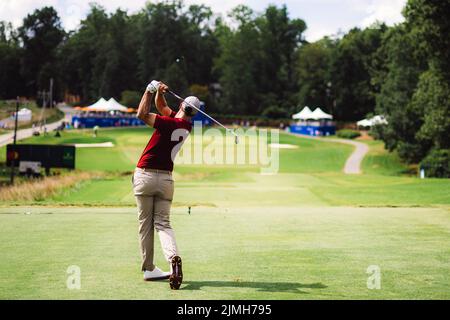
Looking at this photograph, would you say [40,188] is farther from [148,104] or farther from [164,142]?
[148,104]

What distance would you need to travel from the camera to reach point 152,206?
966cm

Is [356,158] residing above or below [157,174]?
below

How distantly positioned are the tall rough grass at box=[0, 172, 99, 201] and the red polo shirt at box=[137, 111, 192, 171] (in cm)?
2066

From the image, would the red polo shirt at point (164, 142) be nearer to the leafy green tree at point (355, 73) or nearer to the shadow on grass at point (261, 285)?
the shadow on grass at point (261, 285)

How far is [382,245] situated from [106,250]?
4.48m

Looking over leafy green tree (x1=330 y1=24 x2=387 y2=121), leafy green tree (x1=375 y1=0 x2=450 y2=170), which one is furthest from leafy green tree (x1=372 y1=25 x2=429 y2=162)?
leafy green tree (x1=330 y1=24 x2=387 y2=121)

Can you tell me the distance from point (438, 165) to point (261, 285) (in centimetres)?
5067

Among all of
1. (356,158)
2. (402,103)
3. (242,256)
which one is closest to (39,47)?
(356,158)

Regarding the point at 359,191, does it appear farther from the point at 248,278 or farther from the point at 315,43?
the point at 315,43

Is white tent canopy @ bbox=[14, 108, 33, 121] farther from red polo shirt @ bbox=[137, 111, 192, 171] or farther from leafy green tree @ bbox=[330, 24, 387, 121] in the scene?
red polo shirt @ bbox=[137, 111, 192, 171]

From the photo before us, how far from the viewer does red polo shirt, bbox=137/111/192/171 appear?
9.35 metres

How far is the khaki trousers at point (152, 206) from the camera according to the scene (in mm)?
9445

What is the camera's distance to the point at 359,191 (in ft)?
106

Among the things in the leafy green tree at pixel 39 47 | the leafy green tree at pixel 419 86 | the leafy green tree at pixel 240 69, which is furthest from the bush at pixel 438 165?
the leafy green tree at pixel 39 47
